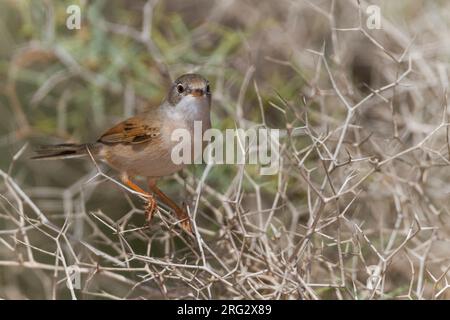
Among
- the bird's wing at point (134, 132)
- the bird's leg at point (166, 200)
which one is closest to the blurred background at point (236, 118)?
the bird's leg at point (166, 200)

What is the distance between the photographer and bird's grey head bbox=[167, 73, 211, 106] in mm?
4410

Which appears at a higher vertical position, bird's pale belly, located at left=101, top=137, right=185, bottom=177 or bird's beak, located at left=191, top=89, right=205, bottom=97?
bird's beak, located at left=191, top=89, right=205, bottom=97

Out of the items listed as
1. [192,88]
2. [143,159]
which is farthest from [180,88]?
[143,159]

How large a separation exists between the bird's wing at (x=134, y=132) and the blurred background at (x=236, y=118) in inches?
15.2

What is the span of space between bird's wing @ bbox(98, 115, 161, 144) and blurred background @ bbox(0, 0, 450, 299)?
0.38m

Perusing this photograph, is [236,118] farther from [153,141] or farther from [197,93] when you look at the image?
[153,141]

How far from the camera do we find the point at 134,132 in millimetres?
4605

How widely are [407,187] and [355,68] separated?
2.34 m

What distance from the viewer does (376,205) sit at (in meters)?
4.80

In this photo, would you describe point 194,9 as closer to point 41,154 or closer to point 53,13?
point 53,13

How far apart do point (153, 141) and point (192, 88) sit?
1.36 ft

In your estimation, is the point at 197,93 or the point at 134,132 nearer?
the point at 197,93

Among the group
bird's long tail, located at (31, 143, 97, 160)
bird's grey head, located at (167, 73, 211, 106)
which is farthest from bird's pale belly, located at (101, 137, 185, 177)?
bird's grey head, located at (167, 73, 211, 106)

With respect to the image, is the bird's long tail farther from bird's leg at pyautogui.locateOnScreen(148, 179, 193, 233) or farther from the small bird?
bird's leg at pyautogui.locateOnScreen(148, 179, 193, 233)
